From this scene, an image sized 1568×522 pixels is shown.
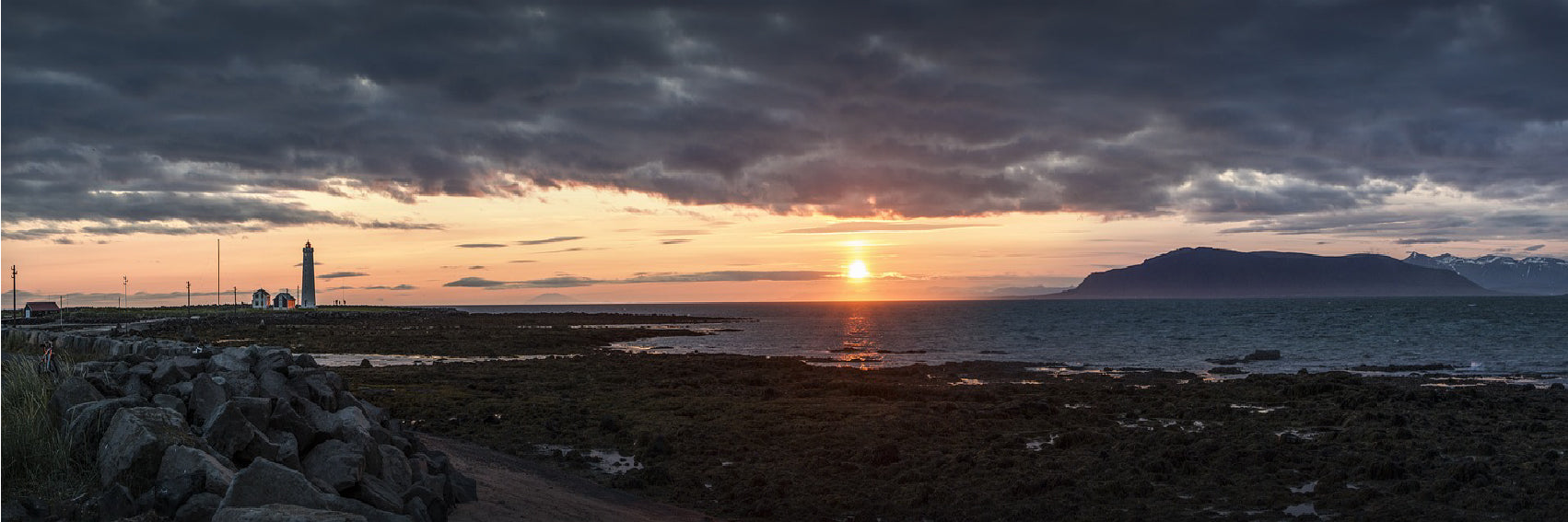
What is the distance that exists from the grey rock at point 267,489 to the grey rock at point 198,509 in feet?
0.62

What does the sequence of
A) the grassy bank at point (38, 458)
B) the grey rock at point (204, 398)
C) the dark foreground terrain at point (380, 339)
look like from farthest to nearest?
1. the dark foreground terrain at point (380, 339)
2. the grey rock at point (204, 398)
3. the grassy bank at point (38, 458)

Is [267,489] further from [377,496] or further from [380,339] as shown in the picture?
[380,339]

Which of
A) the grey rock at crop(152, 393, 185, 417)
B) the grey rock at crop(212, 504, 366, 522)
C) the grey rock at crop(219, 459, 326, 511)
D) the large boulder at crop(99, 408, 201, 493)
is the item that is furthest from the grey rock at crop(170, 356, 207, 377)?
the grey rock at crop(212, 504, 366, 522)

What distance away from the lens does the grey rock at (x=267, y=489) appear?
740 centimetres

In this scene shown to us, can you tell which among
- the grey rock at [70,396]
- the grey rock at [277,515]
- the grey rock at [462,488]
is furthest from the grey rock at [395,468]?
the grey rock at [277,515]

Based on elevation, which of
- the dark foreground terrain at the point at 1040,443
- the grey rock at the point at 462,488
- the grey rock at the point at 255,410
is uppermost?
the grey rock at the point at 255,410

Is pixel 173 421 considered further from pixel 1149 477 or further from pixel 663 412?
pixel 663 412

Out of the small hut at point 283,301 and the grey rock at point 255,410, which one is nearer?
the grey rock at point 255,410

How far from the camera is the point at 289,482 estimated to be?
7.65 metres

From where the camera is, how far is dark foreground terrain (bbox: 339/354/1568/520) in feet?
45.0

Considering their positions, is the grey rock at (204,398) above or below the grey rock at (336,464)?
above

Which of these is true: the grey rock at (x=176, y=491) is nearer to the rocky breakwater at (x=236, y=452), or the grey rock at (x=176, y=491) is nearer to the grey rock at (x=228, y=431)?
the rocky breakwater at (x=236, y=452)

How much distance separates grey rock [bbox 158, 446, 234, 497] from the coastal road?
334 cm

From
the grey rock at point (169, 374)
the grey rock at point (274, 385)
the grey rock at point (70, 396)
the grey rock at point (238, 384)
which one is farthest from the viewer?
the grey rock at point (274, 385)
